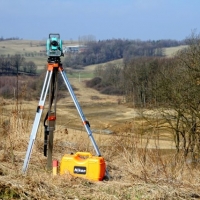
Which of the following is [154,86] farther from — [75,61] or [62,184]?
[75,61]

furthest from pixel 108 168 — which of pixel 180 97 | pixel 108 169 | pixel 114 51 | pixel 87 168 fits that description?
pixel 114 51

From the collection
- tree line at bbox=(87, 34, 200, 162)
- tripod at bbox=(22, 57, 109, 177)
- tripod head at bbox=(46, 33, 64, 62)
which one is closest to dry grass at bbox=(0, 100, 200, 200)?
tripod at bbox=(22, 57, 109, 177)

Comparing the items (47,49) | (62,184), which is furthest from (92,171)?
(47,49)

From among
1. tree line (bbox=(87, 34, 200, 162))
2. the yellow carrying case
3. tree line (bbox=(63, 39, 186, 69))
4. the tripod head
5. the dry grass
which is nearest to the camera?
the dry grass

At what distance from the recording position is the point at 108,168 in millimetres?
5527

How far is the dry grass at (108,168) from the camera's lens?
3.75 metres

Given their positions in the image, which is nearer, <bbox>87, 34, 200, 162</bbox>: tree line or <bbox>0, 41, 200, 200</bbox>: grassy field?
<bbox>0, 41, 200, 200</bbox>: grassy field

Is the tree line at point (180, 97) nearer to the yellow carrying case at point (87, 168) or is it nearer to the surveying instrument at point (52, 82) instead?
the surveying instrument at point (52, 82)

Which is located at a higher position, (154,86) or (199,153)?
(154,86)

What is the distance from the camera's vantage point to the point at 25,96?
781cm

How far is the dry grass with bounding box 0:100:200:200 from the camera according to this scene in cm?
375

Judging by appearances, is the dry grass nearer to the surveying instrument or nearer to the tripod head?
the surveying instrument

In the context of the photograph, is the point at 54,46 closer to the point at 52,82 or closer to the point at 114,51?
the point at 52,82

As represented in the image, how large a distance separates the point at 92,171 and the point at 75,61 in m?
90.2
